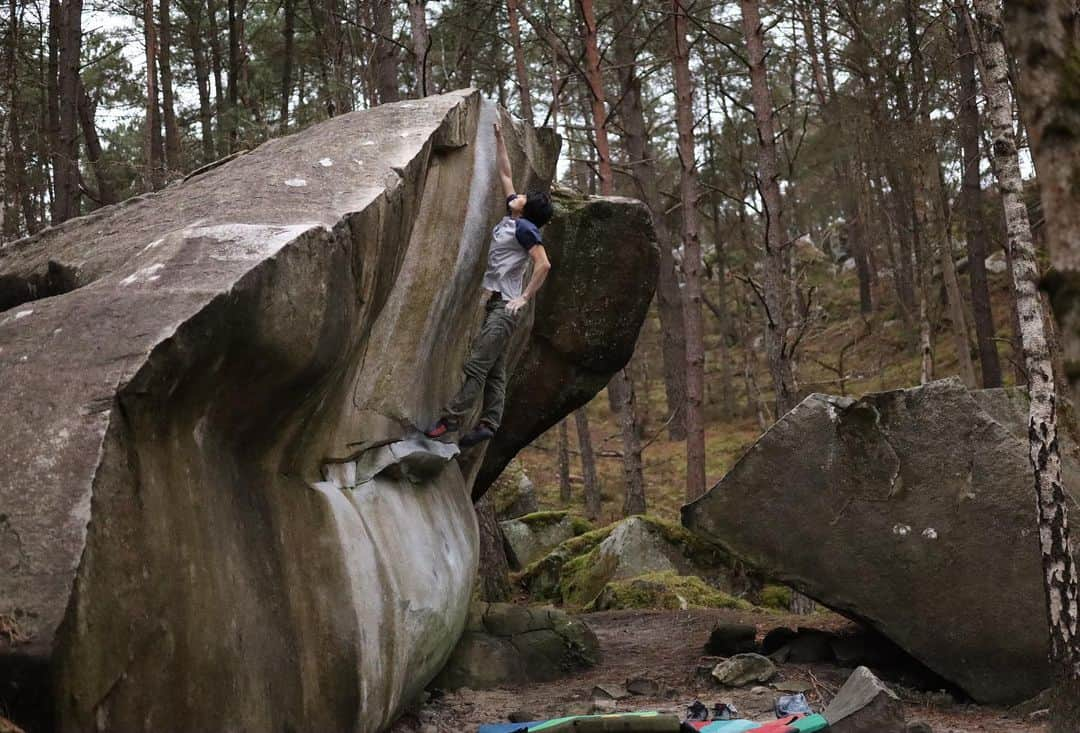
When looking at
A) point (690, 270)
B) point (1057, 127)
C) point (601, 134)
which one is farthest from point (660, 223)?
point (1057, 127)

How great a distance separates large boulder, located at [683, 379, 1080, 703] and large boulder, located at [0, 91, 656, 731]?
2531 millimetres

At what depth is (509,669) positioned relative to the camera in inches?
369

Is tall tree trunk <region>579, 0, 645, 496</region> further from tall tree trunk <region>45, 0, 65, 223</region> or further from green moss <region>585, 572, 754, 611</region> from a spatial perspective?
tall tree trunk <region>45, 0, 65, 223</region>

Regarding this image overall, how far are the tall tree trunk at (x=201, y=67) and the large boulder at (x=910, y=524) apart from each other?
49.8 feet

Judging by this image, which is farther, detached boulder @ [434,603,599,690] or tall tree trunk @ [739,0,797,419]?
tall tree trunk @ [739,0,797,419]

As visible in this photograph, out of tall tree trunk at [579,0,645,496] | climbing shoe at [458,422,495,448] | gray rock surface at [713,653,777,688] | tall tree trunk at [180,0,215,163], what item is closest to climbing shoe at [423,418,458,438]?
climbing shoe at [458,422,495,448]

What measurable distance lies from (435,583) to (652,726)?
183 centimetres

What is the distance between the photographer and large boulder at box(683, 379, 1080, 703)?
346 inches

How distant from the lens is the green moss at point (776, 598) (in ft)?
45.3

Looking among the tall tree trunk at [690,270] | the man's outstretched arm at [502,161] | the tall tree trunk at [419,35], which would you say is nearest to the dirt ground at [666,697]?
the man's outstretched arm at [502,161]

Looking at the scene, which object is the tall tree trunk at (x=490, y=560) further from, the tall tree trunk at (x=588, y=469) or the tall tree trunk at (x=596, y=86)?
the tall tree trunk at (x=588, y=469)

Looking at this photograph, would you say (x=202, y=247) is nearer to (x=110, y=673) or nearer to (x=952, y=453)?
(x=110, y=673)

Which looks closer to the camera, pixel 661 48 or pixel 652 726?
pixel 652 726

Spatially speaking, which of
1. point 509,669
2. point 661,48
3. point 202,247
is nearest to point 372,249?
point 202,247
